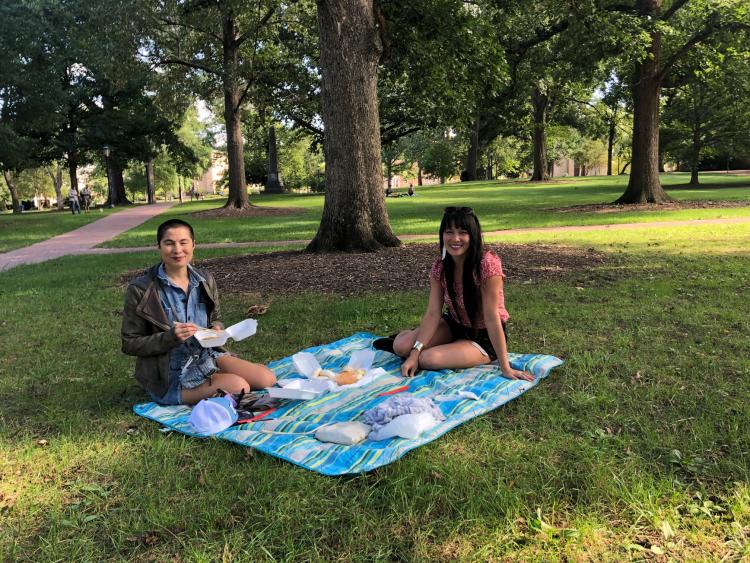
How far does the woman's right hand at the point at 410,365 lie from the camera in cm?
419

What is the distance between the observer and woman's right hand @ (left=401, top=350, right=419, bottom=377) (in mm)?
4191

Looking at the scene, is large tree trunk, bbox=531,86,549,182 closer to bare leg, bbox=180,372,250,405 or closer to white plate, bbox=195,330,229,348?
bare leg, bbox=180,372,250,405

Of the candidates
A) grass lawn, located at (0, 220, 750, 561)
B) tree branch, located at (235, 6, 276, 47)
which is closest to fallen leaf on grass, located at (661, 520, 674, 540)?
grass lawn, located at (0, 220, 750, 561)

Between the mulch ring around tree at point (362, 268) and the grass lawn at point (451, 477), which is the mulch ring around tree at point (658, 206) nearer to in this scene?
the mulch ring around tree at point (362, 268)

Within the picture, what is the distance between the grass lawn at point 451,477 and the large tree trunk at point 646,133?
14.9m

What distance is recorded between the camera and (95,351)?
5.18 meters

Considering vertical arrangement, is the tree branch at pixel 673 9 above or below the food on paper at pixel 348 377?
above

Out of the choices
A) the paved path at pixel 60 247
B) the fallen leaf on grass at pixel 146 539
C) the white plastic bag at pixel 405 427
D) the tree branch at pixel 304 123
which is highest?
the tree branch at pixel 304 123

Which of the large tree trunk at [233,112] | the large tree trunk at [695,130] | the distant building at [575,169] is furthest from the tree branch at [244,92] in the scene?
the distant building at [575,169]

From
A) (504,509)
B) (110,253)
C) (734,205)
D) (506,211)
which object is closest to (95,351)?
(504,509)

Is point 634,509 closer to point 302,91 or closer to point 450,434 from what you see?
point 450,434

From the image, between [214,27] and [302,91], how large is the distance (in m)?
4.06

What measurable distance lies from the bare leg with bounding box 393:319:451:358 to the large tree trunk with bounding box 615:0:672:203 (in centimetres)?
1612

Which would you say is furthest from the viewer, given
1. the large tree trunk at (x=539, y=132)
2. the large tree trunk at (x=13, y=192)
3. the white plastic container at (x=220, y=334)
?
the large tree trunk at (x=13, y=192)
